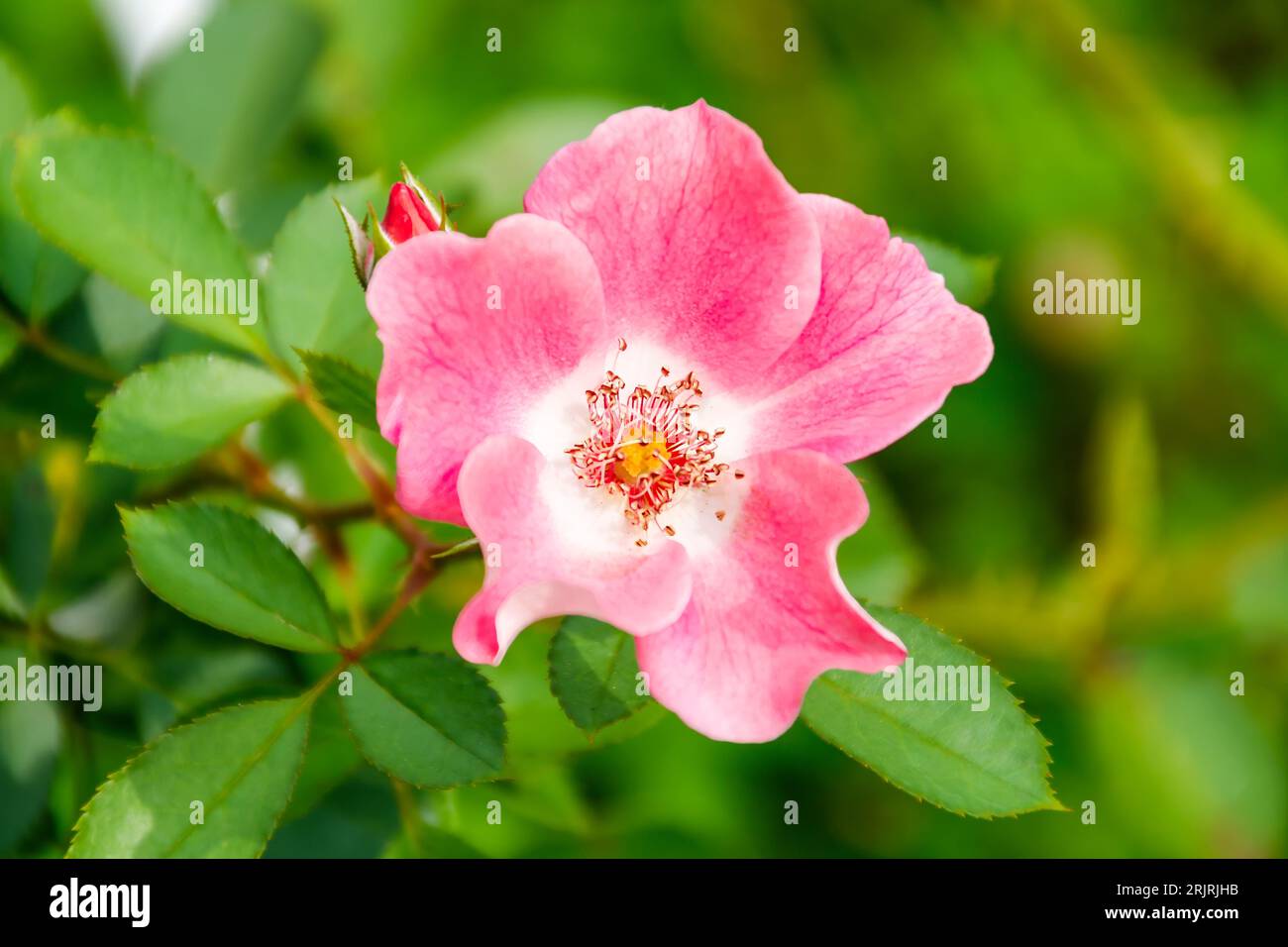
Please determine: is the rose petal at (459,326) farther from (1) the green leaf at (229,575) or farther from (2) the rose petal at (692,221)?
(1) the green leaf at (229,575)

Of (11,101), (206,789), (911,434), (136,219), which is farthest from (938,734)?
(911,434)

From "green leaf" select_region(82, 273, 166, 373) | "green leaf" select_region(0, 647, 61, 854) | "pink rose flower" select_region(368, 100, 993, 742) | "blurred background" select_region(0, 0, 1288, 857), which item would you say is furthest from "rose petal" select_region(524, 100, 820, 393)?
"green leaf" select_region(0, 647, 61, 854)

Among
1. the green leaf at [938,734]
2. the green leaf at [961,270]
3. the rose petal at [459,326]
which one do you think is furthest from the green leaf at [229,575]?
the green leaf at [961,270]

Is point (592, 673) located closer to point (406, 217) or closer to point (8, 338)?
point (406, 217)

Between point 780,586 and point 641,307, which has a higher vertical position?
point 641,307

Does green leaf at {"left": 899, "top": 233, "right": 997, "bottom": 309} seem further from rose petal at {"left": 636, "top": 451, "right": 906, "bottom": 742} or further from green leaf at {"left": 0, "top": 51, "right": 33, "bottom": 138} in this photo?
green leaf at {"left": 0, "top": 51, "right": 33, "bottom": 138}
